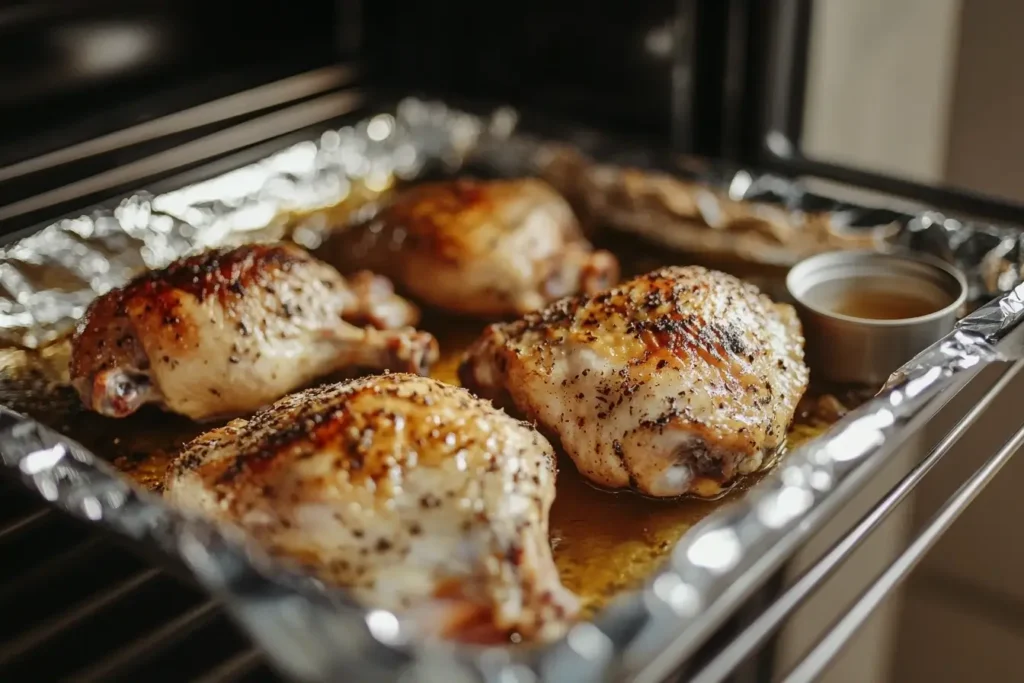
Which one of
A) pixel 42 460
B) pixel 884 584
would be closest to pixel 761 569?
pixel 884 584

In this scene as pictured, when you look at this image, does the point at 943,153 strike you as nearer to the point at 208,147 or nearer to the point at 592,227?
the point at 592,227

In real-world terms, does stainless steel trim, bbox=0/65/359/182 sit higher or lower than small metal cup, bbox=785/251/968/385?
higher

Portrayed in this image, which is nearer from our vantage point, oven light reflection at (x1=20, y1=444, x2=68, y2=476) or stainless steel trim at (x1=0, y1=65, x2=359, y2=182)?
oven light reflection at (x1=20, y1=444, x2=68, y2=476)

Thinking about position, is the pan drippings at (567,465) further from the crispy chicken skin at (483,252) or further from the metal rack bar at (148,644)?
the metal rack bar at (148,644)

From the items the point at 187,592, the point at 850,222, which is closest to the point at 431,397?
the point at 187,592

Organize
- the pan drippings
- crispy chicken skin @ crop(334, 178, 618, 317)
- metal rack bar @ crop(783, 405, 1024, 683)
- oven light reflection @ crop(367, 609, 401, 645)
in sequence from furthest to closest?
crispy chicken skin @ crop(334, 178, 618, 317)
the pan drippings
metal rack bar @ crop(783, 405, 1024, 683)
oven light reflection @ crop(367, 609, 401, 645)

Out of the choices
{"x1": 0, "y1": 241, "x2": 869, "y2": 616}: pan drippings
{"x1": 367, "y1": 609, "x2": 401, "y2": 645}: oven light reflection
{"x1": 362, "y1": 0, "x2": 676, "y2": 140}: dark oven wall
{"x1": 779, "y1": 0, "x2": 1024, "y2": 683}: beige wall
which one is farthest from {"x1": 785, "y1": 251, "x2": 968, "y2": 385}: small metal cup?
{"x1": 367, "y1": 609, "x2": 401, "y2": 645}: oven light reflection

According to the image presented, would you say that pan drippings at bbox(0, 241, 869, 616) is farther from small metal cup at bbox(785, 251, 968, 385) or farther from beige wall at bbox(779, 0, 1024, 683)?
beige wall at bbox(779, 0, 1024, 683)

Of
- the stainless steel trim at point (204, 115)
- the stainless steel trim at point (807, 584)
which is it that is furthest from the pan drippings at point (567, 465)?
the stainless steel trim at point (204, 115)
